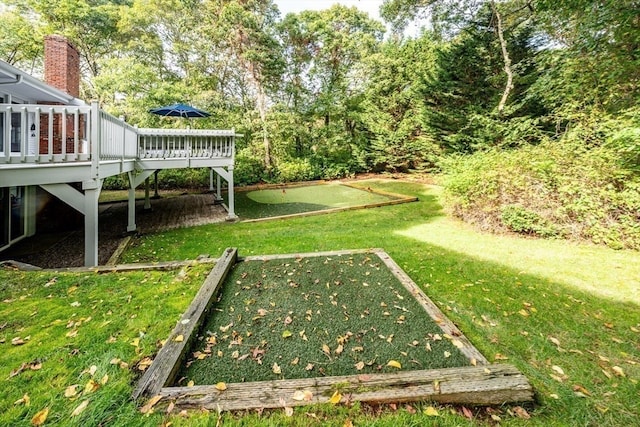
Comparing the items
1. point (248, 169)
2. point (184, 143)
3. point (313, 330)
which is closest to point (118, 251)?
point (184, 143)

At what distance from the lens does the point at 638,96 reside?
6504 millimetres

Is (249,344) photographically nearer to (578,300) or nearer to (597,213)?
(578,300)

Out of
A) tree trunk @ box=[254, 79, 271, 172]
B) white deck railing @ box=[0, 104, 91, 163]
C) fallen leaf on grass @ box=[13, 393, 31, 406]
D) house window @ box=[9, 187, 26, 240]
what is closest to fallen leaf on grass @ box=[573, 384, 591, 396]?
fallen leaf on grass @ box=[13, 393, 31, 406]

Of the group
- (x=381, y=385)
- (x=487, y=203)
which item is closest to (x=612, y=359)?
(x=381, y=385)

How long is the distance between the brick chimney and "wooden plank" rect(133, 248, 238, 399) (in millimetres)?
7914

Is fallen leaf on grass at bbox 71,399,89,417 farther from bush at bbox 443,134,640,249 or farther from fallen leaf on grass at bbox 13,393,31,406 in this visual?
bush at bbox 443,134,640,249

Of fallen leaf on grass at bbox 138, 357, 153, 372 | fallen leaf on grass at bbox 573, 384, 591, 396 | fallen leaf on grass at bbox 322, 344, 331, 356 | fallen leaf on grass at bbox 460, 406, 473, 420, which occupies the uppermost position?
fallen leaf on grass at bbox 138, 357, 153, 372

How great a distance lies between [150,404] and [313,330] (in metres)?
1.49

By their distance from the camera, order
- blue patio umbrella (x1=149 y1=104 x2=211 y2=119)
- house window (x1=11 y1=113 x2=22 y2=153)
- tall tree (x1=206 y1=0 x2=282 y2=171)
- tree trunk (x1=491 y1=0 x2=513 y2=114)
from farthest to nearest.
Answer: tall tree (x1=206 y1=0 x2=282 y2=171)
tree trunk (x1=491 y1=0 x2=513 y2=114)
blue patio umbrella (x1=149 y1=104 x2=211 y2=119)
house window (x1=11 y1=113 x2=22 y2=153)

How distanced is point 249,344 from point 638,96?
→ 9.18 metres

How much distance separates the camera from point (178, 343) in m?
2.50

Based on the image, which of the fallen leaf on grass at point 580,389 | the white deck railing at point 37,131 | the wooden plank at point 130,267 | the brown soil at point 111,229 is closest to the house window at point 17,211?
the brown soil at point 111,229

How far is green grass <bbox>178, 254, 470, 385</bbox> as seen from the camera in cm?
243

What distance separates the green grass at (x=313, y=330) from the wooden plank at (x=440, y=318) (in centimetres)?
7
